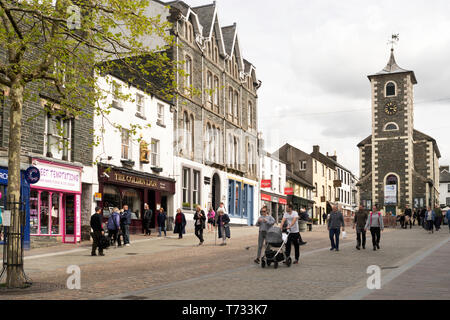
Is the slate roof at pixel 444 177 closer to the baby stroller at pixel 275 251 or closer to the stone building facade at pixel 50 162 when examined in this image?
the stone building facade at pixel 50 162

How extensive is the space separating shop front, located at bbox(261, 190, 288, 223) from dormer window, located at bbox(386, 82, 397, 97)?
16.7 meters

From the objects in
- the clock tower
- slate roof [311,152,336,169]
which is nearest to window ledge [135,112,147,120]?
the clock tower

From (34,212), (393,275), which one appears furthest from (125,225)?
(393,275)

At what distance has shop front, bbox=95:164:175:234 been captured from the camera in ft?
90.5

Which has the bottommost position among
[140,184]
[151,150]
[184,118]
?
[140,184]

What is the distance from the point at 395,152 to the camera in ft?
200

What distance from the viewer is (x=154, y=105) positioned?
106ft

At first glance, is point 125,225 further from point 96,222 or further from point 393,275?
point 393,275

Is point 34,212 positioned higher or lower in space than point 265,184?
lower

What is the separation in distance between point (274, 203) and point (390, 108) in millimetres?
17472
